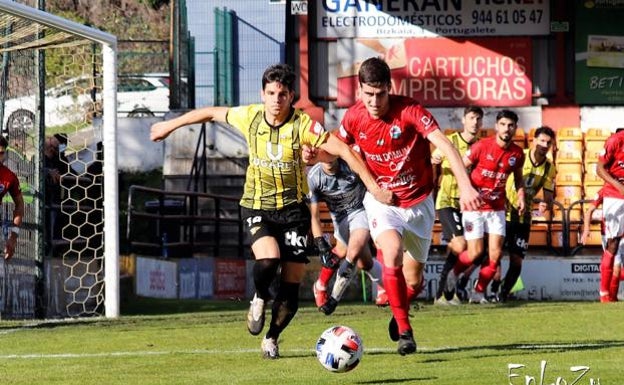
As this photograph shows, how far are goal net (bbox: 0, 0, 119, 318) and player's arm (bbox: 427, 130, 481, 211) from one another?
6.81m

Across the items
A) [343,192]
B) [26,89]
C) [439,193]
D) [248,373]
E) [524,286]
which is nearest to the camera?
[248,373]

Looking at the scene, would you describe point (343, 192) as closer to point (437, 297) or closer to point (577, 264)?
point (437, 297)

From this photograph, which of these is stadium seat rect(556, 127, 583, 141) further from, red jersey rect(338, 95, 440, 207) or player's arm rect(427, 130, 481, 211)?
player's arm rect(427, 130, 481, 211)

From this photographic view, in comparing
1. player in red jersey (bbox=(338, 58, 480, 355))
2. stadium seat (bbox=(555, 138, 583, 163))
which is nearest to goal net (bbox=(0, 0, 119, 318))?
player in red jersey (bbox=(338, 58, 480, 355))

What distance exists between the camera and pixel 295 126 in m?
10.9

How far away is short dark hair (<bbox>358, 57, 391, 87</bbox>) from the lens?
10703mm

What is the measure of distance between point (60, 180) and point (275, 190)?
7027mm

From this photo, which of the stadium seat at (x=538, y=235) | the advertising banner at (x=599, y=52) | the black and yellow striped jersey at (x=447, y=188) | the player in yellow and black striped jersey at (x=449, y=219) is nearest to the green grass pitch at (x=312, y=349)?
the player in yellow and black striped jersey at (x=449, y=219)

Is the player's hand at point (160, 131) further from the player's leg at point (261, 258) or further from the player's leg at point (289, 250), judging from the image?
the player's leg at point (289, 250)

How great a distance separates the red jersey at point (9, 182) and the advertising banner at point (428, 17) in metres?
12.7

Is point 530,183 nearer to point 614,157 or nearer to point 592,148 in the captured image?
point 614,157

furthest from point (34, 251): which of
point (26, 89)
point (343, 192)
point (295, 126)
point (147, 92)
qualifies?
point (147, 92)

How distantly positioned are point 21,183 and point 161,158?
10.1 meters

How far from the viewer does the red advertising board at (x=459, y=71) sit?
27.7 metres
